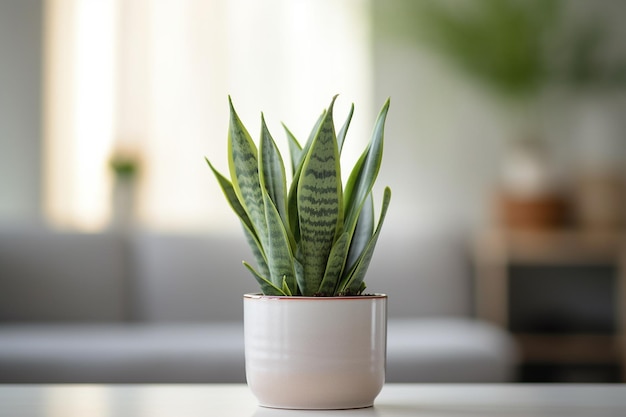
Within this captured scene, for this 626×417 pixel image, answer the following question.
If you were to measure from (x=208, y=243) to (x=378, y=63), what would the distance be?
1.12 meters

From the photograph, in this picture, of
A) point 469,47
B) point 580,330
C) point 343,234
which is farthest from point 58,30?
point 343,234

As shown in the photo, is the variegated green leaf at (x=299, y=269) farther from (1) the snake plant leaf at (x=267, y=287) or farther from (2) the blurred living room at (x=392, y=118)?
(2) the blurred living room at (x=392, y=118)

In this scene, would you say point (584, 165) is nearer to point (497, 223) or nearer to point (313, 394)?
point (497, 223)

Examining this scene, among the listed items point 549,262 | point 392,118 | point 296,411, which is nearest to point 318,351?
point 296,411

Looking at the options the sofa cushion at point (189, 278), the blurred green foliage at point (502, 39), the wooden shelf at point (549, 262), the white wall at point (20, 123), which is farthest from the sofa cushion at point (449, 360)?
the white wall at point (20, 123)

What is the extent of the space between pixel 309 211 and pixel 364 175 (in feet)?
0.24

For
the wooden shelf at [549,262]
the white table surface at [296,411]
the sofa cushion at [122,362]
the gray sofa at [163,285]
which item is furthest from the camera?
the wooden shelf at [549,262]

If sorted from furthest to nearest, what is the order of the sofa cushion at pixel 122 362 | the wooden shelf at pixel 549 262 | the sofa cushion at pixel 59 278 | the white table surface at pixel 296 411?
the wooden shelf at pixel 549 262 → the sofa cushion at pixel 59 278 → the sofa cushion at pixel 122 362 → the white table surface at pixel 296 411

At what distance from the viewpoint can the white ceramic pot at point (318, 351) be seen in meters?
0.78

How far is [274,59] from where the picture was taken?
3.52 m

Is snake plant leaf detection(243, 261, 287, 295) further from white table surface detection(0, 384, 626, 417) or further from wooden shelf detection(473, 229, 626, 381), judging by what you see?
wooden shelf detection(473, 229, 626, 381)

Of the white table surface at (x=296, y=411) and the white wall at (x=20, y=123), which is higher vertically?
the white wall at (x=20, y=123)

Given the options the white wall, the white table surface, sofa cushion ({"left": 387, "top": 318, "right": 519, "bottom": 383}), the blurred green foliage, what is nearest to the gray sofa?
Answer: sofa cushion ({"left": 387, "top": 318, "right": 519, "bottom": 383})

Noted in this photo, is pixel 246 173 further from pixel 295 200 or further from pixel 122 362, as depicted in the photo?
pixel 122 362
